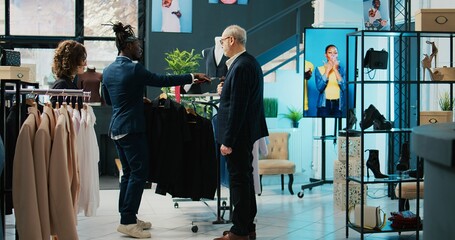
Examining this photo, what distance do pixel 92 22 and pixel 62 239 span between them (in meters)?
8.71

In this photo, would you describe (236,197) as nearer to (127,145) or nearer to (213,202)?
(127,145)

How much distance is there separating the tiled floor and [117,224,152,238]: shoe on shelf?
3.2 inches

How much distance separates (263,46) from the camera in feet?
41.7

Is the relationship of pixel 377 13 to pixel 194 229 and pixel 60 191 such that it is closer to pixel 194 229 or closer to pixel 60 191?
pixel 194 229

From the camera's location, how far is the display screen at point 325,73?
8969 mm

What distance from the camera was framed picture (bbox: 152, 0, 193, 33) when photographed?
1209 centimetres

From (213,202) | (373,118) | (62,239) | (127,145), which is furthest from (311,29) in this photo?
(62,239)

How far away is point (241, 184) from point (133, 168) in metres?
1.03

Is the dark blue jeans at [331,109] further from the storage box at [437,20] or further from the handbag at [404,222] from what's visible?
the handbag at [404,222]

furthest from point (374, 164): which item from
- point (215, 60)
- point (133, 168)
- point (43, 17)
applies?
point (43, 17)

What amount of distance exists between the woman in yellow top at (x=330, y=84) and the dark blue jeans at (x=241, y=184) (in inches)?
144

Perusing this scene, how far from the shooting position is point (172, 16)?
39.9 feet

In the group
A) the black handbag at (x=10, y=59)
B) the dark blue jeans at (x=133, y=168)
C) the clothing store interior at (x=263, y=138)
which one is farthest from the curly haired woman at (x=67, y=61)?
the black handbag at (x=10, y=59)

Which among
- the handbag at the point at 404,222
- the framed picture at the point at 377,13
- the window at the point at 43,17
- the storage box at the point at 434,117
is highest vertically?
the window at the point at 43,17
